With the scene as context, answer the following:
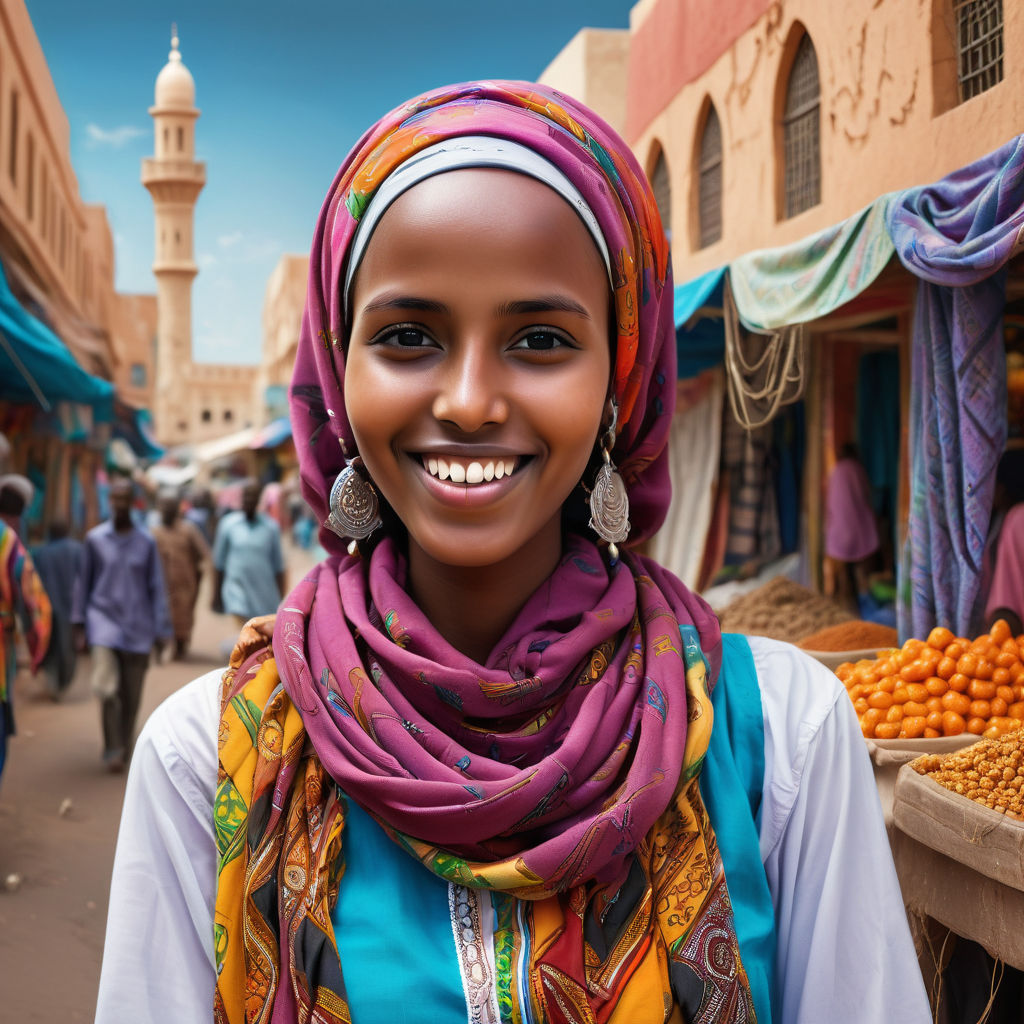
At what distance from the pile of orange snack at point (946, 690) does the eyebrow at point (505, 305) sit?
2107 millimetres

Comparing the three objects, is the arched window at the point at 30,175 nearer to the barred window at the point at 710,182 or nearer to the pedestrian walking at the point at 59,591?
the pedestrian walking at the point at 59,591

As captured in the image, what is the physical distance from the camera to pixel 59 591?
696 centimetres

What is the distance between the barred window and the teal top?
5544 millimetres

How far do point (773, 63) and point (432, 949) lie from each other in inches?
197

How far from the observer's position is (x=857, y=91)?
13.5 ft

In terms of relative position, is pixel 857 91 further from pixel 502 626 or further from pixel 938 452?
pixel 502 626

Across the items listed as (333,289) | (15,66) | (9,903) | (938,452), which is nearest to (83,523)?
(15,66)

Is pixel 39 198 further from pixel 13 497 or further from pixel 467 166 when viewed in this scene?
pixel 467 166

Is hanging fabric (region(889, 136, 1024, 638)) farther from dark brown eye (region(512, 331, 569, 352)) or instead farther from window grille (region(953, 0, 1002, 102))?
→ dark brown eye (region(512, 331, 569, 352))

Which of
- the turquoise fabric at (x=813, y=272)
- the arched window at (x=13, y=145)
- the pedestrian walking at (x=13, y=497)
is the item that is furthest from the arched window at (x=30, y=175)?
the turquoise fabric at (x=813, y=272)

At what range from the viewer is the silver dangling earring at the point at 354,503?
1.25 m

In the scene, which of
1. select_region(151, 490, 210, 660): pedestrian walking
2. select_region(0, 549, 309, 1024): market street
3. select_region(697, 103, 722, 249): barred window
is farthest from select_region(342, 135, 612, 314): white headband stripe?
select_region(151, 490, 210, 660): pedestrian walking

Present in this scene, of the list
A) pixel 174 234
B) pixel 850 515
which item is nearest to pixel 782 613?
pixel 850 515

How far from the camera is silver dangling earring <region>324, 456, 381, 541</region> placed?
4.10 feet
